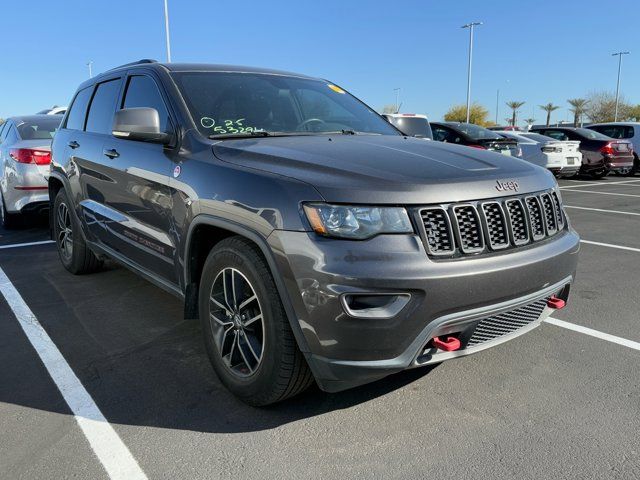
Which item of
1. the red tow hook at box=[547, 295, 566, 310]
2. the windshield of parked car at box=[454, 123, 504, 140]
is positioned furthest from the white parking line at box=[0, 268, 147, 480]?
the windshield of parked car at box=[454, 123, 504, 140]

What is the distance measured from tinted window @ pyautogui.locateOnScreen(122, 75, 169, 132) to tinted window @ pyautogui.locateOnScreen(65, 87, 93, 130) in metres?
1.09

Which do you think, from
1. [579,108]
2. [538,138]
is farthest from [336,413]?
[579,108]

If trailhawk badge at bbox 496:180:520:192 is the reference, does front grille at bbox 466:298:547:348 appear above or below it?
below

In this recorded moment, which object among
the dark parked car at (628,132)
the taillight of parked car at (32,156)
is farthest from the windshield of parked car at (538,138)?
the taillight of parked car at (32,156)

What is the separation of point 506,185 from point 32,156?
20.9 ft

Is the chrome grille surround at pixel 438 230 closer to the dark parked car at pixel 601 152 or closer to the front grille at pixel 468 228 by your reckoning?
the front grille at pixel 468 228

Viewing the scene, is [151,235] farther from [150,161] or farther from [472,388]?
[472,388]

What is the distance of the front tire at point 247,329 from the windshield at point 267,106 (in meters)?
0.90

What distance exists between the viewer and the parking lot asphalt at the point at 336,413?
2.37 metres

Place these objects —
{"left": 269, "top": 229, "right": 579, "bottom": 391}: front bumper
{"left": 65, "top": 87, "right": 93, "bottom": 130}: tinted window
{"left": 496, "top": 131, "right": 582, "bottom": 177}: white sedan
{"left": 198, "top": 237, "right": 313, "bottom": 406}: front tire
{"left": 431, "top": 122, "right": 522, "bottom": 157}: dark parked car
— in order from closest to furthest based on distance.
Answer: {"left": 269, "top": 229, "right": 579, "bottom": 391}: front bumper
{"left": 198, "top": 237, "right": 313, "bottom": 406}: front tire
{"left": 65, "top": 87, "right": 93, "bottom": 130}: tinted window
{"left": 431, "top": 122, "right": 522, "bottom": 157}: dark parked car
{"left": 496, "top": 131, "right": 582, "bottom": 177}: white sedan

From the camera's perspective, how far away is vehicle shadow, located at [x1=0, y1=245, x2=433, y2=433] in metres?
2.78

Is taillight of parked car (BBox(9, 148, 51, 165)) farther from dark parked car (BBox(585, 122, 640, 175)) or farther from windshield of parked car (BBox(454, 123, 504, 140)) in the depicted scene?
dark parked car (BBox(585, 122, 640, 175))

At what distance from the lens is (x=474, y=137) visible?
1257cm

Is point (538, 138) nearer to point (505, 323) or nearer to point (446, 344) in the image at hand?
point (505, 323)
